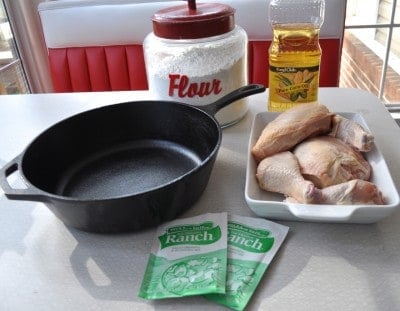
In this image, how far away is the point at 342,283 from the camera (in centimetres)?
34

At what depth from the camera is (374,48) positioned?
1447 millimetres

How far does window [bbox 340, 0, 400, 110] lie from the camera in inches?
51.1

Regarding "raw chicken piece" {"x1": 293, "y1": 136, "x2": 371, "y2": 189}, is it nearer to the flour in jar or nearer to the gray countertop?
the gray countertop

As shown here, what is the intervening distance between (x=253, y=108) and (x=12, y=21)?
100cm

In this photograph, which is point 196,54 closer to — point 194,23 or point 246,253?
point 194,23

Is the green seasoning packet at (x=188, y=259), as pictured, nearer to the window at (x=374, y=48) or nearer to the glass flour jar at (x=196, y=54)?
the glass flour jar at (x=196, y=54)

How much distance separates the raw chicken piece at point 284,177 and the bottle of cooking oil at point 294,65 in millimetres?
160

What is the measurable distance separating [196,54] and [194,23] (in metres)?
0.04

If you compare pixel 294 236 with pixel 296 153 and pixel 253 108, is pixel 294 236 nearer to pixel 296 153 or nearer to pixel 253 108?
pixel 296 153

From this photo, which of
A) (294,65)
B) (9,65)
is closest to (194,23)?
(294,65)

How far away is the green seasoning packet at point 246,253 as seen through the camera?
1.09 ft

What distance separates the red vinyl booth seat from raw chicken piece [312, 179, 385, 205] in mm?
731

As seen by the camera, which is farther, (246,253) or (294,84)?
(294,84)

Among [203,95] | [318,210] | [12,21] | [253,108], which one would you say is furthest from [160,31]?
[12,21]
